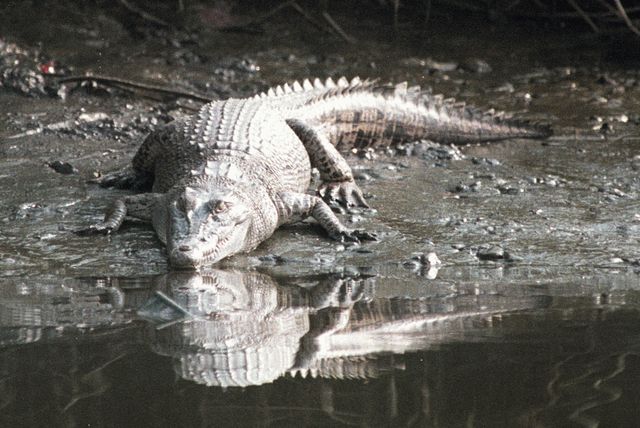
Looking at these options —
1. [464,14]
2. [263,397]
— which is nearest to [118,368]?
[263,397]

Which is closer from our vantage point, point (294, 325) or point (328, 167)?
point (294, 325)

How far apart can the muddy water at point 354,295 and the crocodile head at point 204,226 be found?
122 millimetres

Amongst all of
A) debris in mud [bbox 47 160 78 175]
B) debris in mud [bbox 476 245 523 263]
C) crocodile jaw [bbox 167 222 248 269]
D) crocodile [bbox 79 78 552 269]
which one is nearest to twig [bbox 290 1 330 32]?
crocodile [bbox 79 78 552 269]

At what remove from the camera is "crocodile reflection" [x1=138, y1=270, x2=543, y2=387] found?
2.57 metres

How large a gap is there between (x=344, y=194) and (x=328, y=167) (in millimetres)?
413

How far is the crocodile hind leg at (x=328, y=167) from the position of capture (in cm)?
532

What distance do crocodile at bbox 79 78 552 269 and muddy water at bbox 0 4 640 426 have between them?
5.7 inches

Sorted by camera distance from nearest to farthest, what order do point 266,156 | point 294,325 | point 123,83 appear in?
1. point 294,325
2. point 266,156
3. point 123,83

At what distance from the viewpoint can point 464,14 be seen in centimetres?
1099

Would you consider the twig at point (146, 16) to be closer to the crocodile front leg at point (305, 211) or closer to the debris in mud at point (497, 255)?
the crocodile front leg at point (305, 211)

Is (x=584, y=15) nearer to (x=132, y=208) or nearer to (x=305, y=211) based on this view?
(x=305, y=211)

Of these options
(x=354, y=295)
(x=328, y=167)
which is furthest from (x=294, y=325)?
(x=328, y=167)

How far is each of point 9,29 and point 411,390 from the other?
8.16m

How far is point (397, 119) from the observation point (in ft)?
22.4
